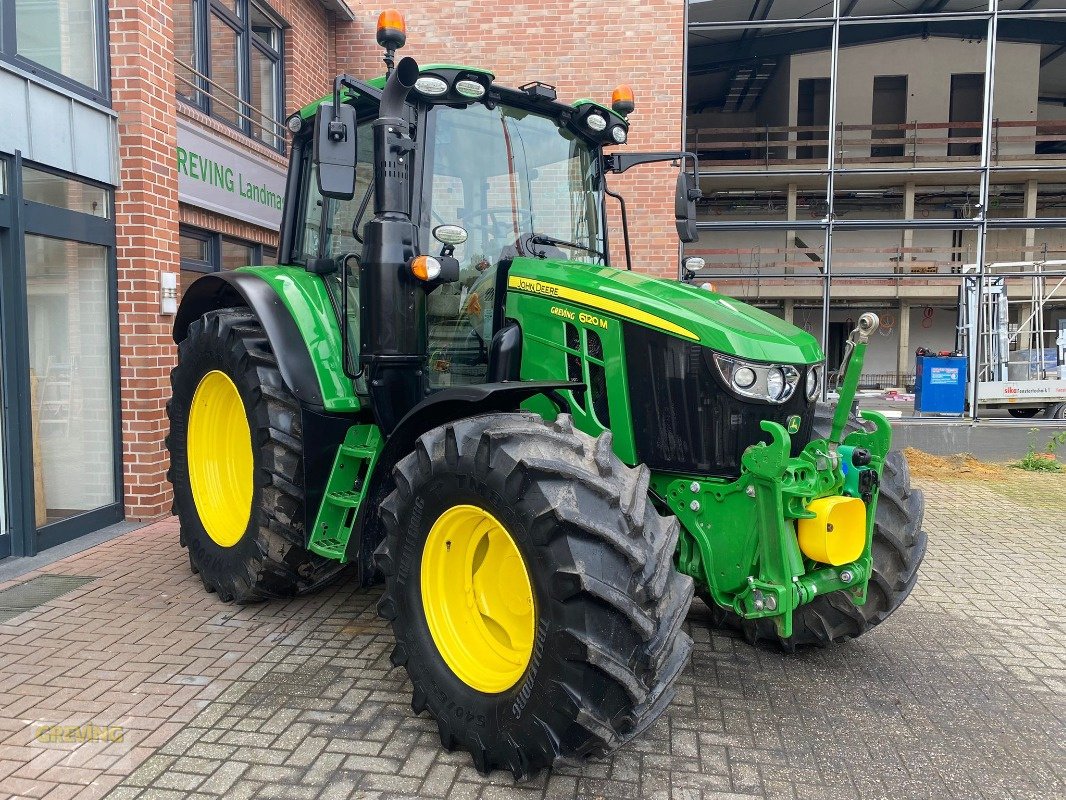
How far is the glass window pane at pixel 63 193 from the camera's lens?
519cm

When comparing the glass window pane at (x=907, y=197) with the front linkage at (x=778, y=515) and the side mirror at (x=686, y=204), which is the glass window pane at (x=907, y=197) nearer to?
the side mirror at (x=686, y=204)

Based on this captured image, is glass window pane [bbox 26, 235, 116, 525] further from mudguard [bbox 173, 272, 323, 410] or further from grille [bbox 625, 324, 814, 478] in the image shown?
grille [bbox 625, 324, 814, 478]

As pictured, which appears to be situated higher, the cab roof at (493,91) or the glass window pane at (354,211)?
the cab roof at (493,91)

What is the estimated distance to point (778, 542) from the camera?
2.92 m

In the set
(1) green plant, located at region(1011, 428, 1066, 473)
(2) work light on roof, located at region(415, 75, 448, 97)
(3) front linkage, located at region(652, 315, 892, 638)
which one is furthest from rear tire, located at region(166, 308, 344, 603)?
(1) green plant, located at region(1011, 428, 1066, 473)

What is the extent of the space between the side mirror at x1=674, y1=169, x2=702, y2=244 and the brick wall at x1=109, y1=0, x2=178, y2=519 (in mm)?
3939

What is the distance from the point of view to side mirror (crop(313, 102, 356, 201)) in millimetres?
3016

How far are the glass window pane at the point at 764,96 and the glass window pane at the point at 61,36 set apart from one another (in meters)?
14.5

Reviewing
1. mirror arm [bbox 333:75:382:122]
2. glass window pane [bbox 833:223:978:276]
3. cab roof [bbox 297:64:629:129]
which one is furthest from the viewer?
glass window pane [bbox 833:223:978:276]

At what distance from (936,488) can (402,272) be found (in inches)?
282

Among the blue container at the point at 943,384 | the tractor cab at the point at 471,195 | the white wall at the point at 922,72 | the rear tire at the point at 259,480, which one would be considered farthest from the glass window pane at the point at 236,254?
the white wall at the point at 922,72

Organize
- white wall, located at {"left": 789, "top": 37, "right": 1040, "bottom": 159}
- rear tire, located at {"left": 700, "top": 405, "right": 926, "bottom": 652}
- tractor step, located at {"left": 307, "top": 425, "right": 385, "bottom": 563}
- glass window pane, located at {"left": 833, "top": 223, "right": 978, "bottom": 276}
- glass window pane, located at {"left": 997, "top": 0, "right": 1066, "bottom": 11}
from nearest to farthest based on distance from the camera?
1. rear tire, located at {"left": 700, "top": 405, "right": 926, "bottom": 652}
2. tractor step, located at {"left": 307, "top": 425, "right": 385, "bottom": 563}
3. glass window pane, located at {"left": 997, "top": 0, "right": 1066, "bottom": 11}
4. white wall, located at {"left": 789, "top": 37, "right": 1040, "bottom": 159}
5. glass window pane, located at {"left": 833, "top": 223, "right": 978, "bottom": 276}

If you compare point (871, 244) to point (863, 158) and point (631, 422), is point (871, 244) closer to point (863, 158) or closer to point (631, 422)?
point (863, 158)

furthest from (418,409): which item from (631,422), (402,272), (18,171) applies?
(18,171)
